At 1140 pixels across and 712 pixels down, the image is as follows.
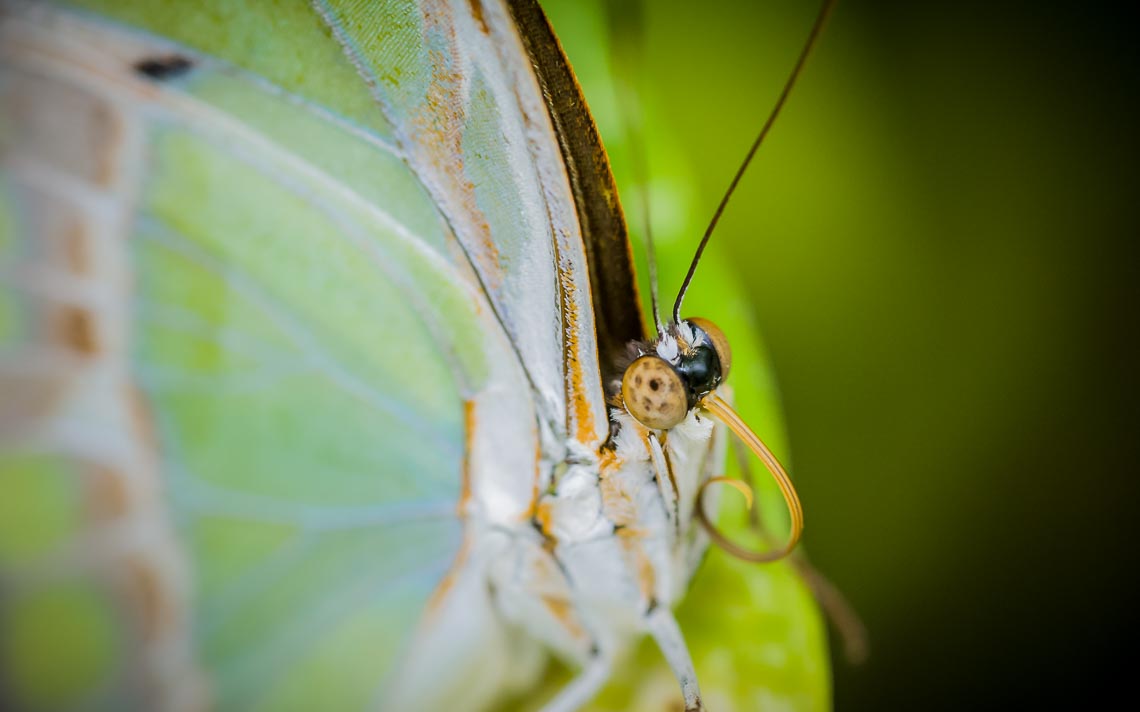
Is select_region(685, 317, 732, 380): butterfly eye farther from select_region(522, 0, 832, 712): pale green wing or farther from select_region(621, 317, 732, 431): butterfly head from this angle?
select_region(522, 0, 832, 712): pale green wing

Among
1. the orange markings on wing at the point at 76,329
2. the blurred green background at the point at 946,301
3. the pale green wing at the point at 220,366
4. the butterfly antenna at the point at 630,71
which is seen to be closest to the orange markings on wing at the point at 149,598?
the pale green wing at the point at 220,366

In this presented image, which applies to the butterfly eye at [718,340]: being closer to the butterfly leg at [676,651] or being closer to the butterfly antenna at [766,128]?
the butterfly antenna at [766,128]

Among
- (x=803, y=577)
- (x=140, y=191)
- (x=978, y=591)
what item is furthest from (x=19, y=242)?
(x=978, y=591)

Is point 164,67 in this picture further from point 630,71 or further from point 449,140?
point 630,71

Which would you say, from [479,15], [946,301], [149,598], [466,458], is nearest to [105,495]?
[149,598]

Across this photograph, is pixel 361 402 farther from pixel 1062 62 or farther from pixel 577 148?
pixel 1062 62

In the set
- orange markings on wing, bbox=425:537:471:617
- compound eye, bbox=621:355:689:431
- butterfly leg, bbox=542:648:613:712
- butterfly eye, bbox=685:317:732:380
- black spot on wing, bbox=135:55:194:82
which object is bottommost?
butterfly leg, bbox=542:648:613:712

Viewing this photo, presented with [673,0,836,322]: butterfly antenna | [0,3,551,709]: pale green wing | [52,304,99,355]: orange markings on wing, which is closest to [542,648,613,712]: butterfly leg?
[0,3,551,709]: pale green wing
